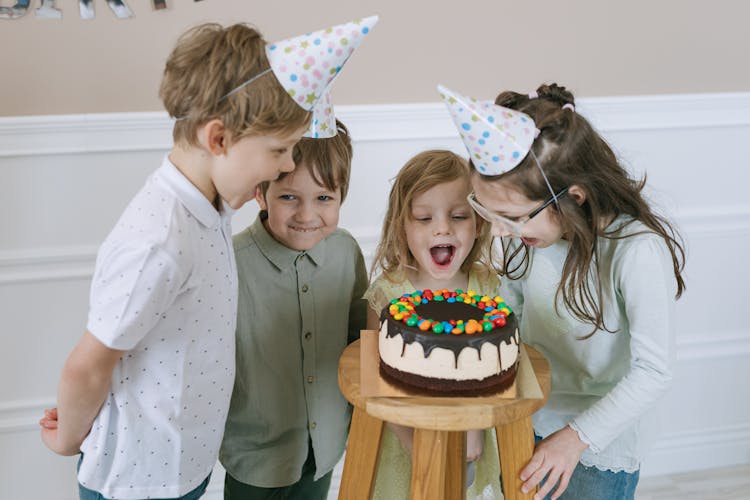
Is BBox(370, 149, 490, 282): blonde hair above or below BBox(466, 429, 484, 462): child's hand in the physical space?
above

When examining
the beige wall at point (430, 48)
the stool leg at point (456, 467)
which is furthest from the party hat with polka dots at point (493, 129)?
the beige wall at point (430, 48)

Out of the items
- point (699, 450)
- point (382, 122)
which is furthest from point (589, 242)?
point (699, 450)

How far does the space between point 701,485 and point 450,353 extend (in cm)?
153

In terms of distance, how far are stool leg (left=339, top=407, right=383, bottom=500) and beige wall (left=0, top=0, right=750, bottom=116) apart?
0.90m

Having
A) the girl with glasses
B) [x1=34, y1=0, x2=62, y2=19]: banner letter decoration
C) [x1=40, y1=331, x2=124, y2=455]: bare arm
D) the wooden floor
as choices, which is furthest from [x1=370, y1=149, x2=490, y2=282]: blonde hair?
the wooden floor

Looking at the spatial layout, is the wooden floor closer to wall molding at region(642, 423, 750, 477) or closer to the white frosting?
wall molding at region(642, 423, 750, 477)

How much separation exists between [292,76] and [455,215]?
54cm

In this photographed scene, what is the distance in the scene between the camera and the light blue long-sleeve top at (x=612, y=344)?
1.27 m

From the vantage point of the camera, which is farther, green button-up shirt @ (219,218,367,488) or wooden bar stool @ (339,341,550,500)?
green button-up shirt @ (219,218,367,488)

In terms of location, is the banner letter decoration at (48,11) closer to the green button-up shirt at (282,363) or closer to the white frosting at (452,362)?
the green button-up shirt at (282,363)

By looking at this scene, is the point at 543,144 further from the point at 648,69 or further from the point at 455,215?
the point at 648,69

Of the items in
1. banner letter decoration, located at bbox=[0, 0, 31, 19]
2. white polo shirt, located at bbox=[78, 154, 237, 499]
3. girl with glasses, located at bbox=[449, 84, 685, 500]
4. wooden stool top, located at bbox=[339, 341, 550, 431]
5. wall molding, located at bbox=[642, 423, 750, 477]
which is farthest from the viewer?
wall molding, located at bbox=[642, 423, 750, 477]

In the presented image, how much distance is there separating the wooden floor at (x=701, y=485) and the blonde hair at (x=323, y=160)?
4.78 ft

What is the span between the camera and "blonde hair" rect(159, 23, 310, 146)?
1040 millimetres
